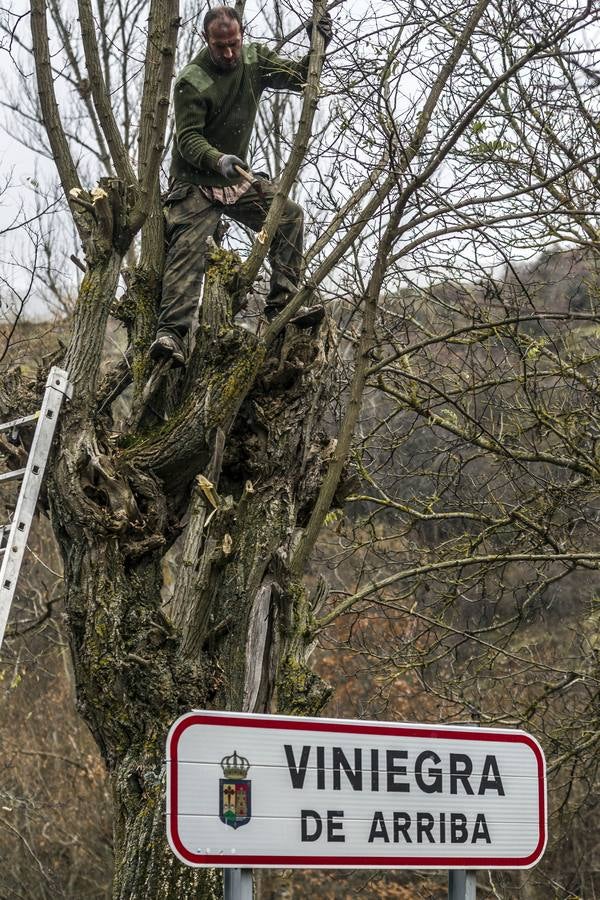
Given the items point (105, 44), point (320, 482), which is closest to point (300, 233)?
point (320, 482)

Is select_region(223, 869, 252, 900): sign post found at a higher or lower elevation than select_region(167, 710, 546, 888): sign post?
lower

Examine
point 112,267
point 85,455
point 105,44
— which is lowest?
point 85,455

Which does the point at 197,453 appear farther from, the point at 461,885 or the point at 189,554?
the point at 461,885

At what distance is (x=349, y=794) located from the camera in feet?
9.00

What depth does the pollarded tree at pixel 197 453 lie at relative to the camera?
493 cm

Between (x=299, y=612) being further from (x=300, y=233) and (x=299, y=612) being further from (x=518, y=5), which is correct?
(x=518, y=5)

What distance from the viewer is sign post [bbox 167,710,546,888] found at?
2508 mm

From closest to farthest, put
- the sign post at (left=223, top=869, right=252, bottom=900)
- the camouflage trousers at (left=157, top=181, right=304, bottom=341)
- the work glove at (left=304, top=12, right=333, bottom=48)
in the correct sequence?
the sign post at (left=223, top=869, right=252, bottom=900), the work glove at (left=304, top=12, right=333, bottom=48), the camouflage trousers at (left=157, top=181, right=304, bottom=341)

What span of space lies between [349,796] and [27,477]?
266 centimetres

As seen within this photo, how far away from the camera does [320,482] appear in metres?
5.75

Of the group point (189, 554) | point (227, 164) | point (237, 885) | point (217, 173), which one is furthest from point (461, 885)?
point (217, 173)

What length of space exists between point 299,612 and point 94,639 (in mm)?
989

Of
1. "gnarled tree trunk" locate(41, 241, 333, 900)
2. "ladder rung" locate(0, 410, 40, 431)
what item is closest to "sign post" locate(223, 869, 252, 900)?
"gnarled tree trunk" locate(41, 241, 333, 900)

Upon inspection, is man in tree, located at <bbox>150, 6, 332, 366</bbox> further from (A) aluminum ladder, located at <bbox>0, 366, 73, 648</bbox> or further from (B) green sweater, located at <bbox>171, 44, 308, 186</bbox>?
(A) aluminum ladder, located at <bbox>0, 366, 73, 648</bbox>
